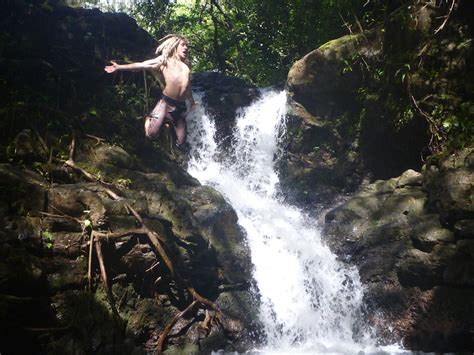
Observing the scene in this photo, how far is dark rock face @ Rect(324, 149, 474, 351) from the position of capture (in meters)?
5.58

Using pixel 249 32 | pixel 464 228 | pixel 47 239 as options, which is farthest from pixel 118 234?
pixel 249 32

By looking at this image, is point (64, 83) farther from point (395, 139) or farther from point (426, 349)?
point (426, 349)

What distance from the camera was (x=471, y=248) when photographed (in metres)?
5.52

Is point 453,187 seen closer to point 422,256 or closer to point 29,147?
point 422,256

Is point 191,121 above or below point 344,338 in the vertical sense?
above

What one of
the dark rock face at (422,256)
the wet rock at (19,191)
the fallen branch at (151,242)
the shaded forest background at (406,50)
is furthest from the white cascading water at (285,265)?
the wet rock at (19,191)

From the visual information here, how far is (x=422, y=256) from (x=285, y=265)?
2.39 metres

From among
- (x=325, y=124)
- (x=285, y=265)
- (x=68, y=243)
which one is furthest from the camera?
(x=325, y=124)

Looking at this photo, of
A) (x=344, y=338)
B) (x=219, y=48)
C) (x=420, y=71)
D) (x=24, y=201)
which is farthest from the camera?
(x=219, y=48)

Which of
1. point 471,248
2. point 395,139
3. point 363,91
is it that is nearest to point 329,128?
point 363,91

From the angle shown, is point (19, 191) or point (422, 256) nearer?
point (19, 191)

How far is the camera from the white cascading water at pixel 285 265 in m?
6.08

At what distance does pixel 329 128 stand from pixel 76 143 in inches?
256

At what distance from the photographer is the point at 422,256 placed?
609 centimetres
